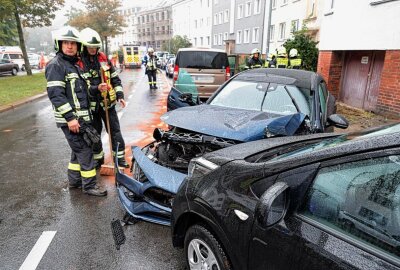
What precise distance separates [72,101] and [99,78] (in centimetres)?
72

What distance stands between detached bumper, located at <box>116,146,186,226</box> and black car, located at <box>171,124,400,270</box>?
0.76 meters

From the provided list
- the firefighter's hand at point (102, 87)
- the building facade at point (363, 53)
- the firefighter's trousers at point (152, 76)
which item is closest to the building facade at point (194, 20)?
the firefighter's trousers at point (152, 76)

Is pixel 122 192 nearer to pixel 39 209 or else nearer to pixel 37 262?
pixel 37 262

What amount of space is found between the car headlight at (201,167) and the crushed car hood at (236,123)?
0.80 m

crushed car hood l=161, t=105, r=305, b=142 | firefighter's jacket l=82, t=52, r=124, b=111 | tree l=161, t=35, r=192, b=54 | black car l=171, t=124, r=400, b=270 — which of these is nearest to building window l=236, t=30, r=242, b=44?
tree l=161, t=35, r=192, b=54

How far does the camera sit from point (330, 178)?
1559mm

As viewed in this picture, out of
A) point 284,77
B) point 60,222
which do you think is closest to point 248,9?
point 284,77

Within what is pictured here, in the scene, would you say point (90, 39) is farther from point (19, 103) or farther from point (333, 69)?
point (333, 69)

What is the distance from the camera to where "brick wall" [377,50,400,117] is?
8.38 metres

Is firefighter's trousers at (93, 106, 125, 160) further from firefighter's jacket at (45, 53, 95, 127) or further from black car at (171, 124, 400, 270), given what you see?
black car at (171, 124, 400, 270)

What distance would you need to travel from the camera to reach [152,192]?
3.09 metres

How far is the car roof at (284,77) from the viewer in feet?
14.8

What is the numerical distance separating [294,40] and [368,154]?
14.1 meters

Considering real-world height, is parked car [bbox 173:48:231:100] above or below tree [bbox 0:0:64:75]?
below
